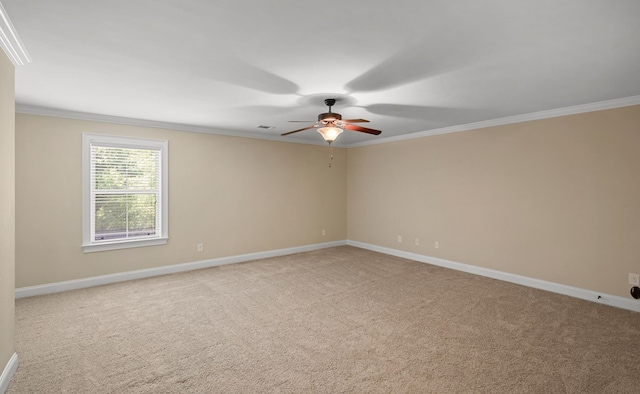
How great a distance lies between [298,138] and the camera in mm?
6309

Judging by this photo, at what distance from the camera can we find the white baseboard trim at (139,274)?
13.2 feet

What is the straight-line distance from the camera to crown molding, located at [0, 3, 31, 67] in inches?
73.9

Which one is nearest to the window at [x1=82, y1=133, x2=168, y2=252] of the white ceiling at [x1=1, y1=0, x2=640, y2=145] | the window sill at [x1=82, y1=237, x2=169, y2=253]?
the window sill at [x1=82, y1=237, x2=169, y2=253]

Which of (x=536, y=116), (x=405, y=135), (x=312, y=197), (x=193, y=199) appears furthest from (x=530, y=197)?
(x=193, y=199)

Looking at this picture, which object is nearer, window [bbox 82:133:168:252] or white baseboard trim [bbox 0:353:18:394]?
white baseboard trim [bbox 0:353:18:394]

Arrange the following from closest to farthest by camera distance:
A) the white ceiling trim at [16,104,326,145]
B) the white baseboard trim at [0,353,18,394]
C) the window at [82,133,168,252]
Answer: the white baseboard trim at [0,353,18,394], the white ceiling trim at [16,104,326,145], the window at [82,133,168,252]

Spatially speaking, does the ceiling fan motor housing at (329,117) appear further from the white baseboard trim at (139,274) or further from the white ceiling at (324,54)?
the white baseboard trim at (139,274)

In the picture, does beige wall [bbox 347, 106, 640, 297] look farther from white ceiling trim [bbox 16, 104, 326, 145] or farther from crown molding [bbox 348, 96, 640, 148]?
white ceiling trim [bbox 16, 104, 326, 145]

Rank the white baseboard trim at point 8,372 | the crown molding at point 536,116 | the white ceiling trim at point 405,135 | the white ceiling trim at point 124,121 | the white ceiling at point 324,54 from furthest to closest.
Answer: the white ceiling trim at point 124,121 < the white ceiling trim at point 405,135 < the crown molding at point 536,116 < the white baseboard trim at point 8,372 < the white ceiling at point 324,54

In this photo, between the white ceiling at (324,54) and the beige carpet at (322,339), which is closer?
the white ceiling at (324,54)

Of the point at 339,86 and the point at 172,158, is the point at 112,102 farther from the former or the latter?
the point at 339,86

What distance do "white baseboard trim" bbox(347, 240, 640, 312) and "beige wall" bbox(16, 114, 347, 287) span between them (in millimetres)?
2015

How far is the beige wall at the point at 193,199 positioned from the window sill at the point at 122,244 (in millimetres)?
70

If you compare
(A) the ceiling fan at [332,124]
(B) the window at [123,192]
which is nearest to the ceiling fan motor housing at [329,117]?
(A) the ceiling fan at [332,124]
